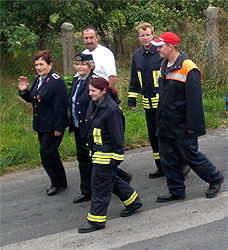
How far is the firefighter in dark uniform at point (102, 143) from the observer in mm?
4910

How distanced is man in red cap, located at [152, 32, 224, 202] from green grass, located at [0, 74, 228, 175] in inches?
75.0

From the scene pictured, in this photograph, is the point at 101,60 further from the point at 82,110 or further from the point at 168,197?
the point at 168,197

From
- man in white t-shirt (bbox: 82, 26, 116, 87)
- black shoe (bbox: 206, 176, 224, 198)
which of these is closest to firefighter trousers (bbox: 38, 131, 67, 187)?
man in white t-shirt (bbox: 82, 26, 116, 87)

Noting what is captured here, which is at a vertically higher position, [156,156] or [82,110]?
[82,110]

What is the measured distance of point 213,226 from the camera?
Result: 191 inches

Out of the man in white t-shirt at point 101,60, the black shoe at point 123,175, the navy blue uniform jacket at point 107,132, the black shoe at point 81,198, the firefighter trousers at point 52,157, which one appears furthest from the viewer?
the man in white t-shirt at point 101,60

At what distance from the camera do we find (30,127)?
27.5ft

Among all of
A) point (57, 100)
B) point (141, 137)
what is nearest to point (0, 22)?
point (141, 137)

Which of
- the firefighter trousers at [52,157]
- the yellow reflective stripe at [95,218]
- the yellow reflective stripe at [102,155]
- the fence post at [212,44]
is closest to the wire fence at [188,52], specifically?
the fence post at [212,44]

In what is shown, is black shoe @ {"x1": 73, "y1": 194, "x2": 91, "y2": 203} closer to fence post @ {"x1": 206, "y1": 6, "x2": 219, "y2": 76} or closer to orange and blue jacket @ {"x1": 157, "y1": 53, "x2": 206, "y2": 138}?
orange and blue jacket @ {"x1": 157, "y1": 53, "x2": 206, "y2": 138}

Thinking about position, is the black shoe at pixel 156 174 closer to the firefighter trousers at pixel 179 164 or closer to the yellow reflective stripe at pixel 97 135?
the firefighter trousers at pixel 179 164

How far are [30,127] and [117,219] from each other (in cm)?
355

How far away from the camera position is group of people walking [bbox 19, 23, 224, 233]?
4.98m

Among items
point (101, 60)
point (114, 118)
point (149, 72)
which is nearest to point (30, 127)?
point (101, 60)
